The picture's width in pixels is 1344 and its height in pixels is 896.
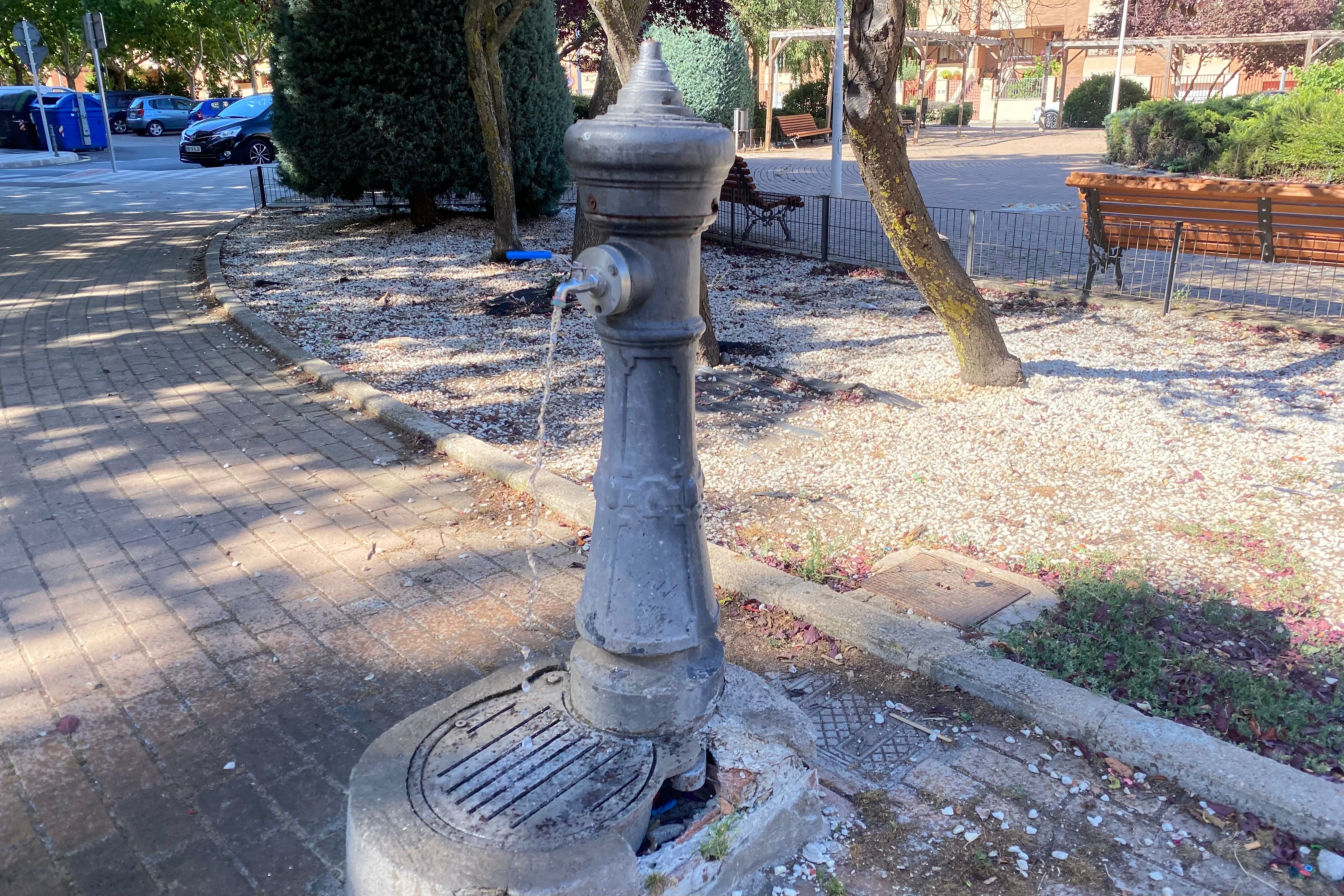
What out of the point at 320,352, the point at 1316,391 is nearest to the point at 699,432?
the point at 320,352

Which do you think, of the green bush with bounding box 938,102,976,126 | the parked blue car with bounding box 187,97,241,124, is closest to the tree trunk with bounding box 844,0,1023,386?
the parked blue car with bounding box 187,97,241,124

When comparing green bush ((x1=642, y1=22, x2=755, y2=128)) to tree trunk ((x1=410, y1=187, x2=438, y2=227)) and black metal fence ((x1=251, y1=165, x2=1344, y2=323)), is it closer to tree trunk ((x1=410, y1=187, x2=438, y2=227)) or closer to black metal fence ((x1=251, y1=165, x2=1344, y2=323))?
black metal fence ((x1=251, y1=165, x2=1344, y2=323))

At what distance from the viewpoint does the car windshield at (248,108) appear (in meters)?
25.1

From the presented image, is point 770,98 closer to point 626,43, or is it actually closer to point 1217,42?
point 1217,42

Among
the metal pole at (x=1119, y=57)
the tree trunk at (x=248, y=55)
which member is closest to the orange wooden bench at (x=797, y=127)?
the metal pole at (x=1119, y=57)

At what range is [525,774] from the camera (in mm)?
2516

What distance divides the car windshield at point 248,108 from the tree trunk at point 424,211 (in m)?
13.8

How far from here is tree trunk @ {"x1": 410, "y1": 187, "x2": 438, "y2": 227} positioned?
13.9 metres

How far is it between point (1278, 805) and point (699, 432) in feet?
11.8

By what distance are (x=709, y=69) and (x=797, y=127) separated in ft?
11.8

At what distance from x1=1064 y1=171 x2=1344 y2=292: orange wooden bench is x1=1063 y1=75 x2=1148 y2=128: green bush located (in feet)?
102

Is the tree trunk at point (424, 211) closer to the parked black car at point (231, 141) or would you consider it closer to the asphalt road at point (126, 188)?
the asphalt road at point (126, 188)

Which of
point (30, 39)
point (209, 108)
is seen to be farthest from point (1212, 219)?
point (209, 108)

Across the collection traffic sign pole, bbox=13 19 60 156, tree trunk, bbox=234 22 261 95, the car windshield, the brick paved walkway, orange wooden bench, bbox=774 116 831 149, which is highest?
tree trunk, bbox=234 22 261 95
